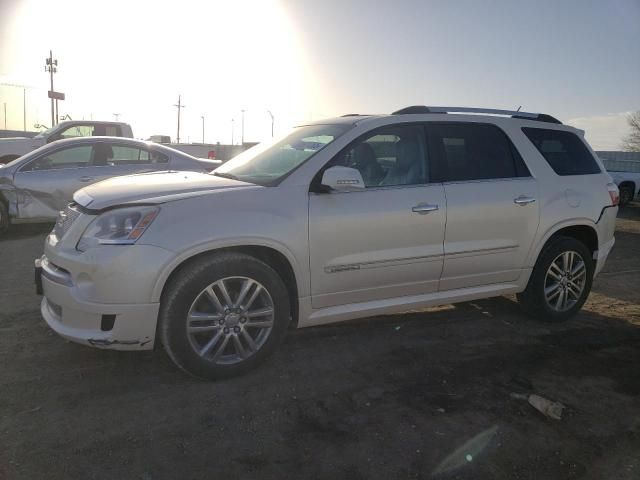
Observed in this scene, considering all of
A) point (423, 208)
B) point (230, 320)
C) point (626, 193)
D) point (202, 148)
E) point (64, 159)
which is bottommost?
point (230, 320)

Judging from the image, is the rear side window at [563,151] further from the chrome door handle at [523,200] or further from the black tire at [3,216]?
the black tire at [3,216]

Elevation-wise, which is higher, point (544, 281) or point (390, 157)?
point (390, 157)

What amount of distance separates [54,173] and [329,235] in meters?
6.24

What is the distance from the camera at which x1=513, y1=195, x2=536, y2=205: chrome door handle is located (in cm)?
435

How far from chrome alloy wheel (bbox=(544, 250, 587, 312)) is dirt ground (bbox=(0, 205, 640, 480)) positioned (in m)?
0.34

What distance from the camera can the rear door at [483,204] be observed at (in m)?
4.10

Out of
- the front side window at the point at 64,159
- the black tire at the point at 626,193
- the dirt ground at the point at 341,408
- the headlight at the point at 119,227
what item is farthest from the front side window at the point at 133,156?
the black tire at the point at 626,193

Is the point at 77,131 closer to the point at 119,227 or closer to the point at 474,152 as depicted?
the point at 119,227

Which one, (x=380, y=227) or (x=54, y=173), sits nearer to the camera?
(x=380, y=227)

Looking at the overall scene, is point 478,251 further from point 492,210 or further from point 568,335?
point 568,335

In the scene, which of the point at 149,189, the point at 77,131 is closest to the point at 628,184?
the point at 77,131

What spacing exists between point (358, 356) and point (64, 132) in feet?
33.9

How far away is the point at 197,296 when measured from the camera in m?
3.23

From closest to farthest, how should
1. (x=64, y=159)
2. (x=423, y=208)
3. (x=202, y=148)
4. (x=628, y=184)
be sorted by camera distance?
(x=423, y=208)
(x=64, y=159)
(x=628, y=184)
(x=202, y=148)
